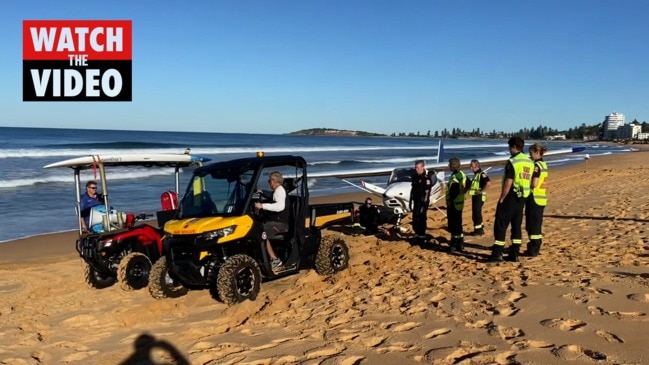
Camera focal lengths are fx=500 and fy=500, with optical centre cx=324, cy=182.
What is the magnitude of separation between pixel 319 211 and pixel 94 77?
33.8 feet

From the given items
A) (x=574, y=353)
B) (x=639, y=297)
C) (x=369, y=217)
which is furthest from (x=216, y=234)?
(x=369, y=217)

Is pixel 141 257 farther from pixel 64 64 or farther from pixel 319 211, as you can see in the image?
pixel 64 64

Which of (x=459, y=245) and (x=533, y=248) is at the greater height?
(x=533, y=248)

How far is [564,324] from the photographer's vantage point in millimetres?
4445

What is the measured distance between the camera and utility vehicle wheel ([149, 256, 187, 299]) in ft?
21.2

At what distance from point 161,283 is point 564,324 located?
185 inches

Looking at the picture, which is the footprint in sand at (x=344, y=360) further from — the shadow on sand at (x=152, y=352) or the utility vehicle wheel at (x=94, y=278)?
the utility vehicle wheel at (x=94, y=278)

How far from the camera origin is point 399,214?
12070 millimetres

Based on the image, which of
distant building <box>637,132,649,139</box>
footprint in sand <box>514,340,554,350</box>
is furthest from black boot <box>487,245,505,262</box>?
distant building <box>637,132,649,139</box>

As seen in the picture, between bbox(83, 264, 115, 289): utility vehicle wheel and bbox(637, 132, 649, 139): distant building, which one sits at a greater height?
bbox(637, 132, 649, 139): distant building

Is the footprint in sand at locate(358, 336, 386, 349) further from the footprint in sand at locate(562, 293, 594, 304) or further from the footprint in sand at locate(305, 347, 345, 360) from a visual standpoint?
the footprint in sand at locate(562, 293, 594, 304)

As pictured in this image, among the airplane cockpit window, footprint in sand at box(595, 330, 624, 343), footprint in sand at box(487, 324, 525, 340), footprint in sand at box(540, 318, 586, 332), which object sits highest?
the airplane cockpit window

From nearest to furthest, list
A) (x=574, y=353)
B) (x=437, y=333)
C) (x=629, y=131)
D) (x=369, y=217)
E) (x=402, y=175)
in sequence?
1. (x=574, y=353)
2. (x=437, y=333)
3. (x=369, y=217)
4. (x=402, y=175)
5. (x=629, y=131)

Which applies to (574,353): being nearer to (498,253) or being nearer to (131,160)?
(498,253)
